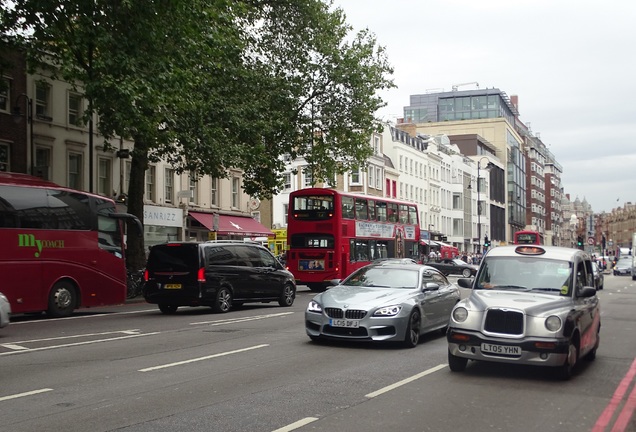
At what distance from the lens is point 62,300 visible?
65.4 feet

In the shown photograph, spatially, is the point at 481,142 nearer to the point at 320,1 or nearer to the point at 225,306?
the point at 320,1

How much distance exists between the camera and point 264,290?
883 inches

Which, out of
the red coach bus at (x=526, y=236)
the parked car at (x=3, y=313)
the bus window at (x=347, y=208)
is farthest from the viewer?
the red coach bus at (x=526, y=236)

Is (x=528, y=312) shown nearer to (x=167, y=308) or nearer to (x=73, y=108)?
(x=167, y=308)

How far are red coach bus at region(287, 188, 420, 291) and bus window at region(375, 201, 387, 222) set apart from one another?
0.24 metres

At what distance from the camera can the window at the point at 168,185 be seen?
144ft

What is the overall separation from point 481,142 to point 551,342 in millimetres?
108376

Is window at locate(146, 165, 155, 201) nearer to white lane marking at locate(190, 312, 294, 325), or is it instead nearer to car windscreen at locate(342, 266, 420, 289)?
white lane marking at locate(190, 312, 294, 325)

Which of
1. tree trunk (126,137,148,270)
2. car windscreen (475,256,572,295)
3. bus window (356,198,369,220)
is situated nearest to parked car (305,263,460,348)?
car windscreen (475,256,572,295)

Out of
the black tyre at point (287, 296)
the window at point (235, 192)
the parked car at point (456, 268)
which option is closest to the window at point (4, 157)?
the black tyre at point (287, 296)

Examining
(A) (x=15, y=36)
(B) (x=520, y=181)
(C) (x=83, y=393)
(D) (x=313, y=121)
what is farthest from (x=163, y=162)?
(B) (x=520, y=181)

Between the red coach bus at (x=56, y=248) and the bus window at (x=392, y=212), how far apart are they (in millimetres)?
15993

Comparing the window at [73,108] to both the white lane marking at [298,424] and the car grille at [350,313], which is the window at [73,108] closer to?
the car grille at [350,313]

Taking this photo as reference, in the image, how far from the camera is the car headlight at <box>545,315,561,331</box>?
9570mm
